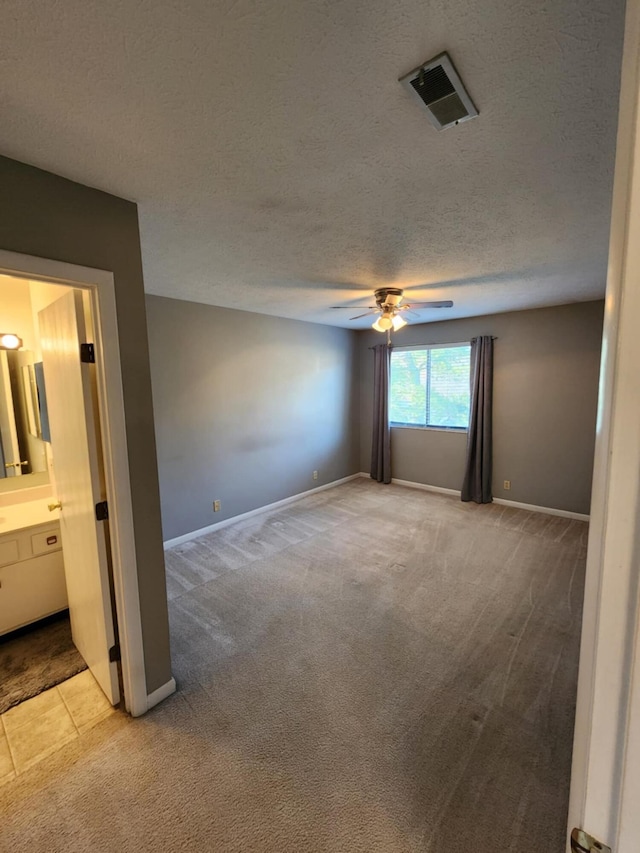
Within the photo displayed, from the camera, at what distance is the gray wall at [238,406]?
351 centimetres

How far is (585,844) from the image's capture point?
1.55ft

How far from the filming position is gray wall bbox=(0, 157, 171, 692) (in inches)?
52.3

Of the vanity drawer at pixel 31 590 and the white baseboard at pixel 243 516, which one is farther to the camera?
the white baseboard at pixel 243 516

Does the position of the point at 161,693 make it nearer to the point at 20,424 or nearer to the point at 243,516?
the point at 20,424

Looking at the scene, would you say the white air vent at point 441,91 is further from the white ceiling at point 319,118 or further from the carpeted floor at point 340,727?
the carpeted floor at point 340,727

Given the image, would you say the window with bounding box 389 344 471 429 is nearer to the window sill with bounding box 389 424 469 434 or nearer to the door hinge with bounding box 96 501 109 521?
the window sill with bounding box 389 424 469 434

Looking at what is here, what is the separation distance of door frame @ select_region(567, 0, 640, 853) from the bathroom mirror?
318cm

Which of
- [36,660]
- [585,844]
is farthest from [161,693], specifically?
[585,844]

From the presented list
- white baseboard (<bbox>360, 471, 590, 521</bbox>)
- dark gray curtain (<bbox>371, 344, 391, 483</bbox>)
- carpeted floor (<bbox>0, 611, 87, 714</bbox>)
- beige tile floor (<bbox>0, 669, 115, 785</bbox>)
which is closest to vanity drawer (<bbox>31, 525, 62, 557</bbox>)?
carpeted floor (<bbox>0, 611, 87, 714</bbox>)

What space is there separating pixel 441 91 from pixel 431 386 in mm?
4387

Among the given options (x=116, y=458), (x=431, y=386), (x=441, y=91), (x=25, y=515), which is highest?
(x=441, y=91)

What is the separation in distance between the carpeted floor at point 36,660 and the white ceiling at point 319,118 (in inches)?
101

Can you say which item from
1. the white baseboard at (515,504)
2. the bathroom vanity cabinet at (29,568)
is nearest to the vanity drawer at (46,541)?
the bathroom vanity cabinet at (29,568)

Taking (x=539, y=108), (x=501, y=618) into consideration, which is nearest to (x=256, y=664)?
(x=501, y=618)
